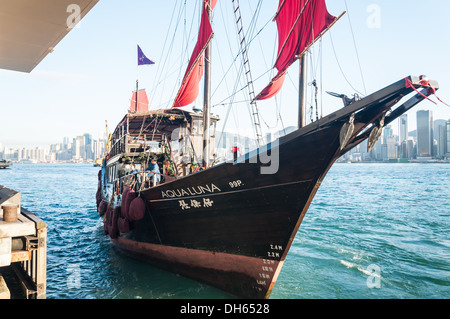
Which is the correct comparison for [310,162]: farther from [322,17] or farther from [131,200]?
[131,200]

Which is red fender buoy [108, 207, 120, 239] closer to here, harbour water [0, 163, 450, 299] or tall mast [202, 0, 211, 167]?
harbour water [0, 163, 450, 299]

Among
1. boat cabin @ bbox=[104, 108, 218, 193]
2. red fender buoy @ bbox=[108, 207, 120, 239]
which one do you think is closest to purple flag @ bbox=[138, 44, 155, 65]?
boat cabin @ bbox=[104, 108, 218, 193]

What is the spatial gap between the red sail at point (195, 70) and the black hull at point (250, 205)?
14.9ft

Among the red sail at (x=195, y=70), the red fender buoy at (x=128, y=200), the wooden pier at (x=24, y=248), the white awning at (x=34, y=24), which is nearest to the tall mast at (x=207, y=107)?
the red sail at (x=195, y=70)

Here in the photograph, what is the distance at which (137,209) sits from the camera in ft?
29.5

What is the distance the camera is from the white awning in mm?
4598

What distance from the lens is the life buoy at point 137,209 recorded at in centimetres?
899

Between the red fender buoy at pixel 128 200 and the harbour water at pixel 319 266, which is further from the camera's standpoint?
the red fender buoy at pixel 128 200

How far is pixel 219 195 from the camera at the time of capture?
7453 mm

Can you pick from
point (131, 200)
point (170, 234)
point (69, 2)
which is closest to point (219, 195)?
point (170, 234)

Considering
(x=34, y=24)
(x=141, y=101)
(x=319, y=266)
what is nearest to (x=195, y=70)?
(x=34, y=24)

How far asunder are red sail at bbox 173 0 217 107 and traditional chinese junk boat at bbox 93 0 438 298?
0.07 m

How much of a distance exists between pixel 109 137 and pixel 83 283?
11.0m

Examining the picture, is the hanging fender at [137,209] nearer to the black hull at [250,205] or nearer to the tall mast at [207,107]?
the black hull at [250,205]
